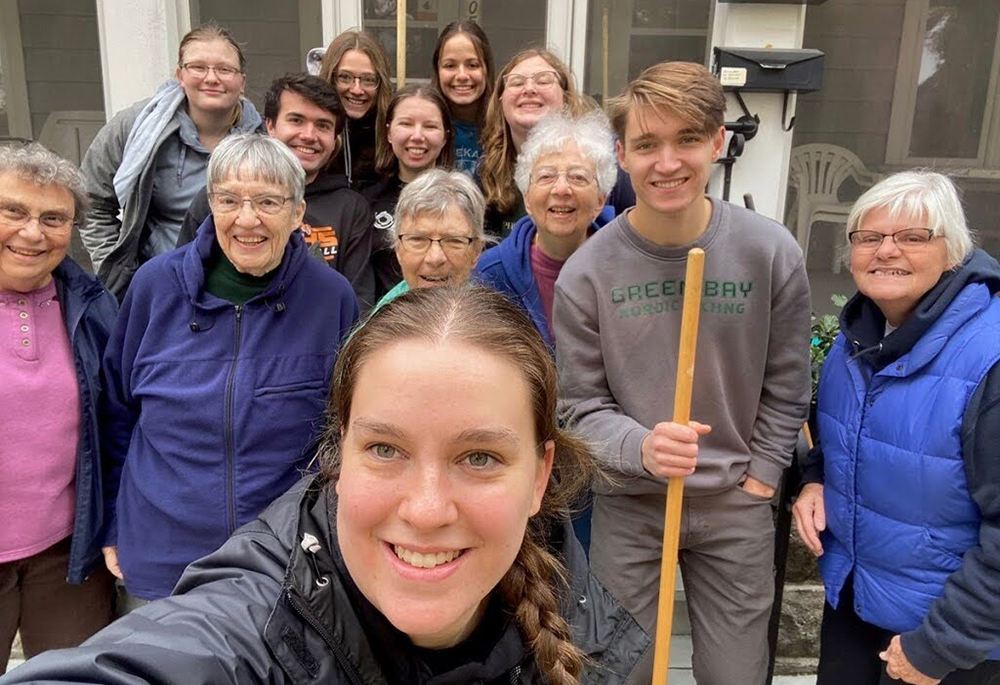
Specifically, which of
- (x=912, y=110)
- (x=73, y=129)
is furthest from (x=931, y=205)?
(x=73, y=129)

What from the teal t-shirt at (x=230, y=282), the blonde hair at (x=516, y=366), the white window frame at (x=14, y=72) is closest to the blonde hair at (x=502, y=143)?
the teal t-shirt at (x=230, y=282)

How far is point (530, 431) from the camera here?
4.09ft

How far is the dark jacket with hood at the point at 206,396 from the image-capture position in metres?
2.13

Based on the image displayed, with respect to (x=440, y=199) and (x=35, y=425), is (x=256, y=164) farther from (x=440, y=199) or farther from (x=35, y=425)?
(x=35, y=425)

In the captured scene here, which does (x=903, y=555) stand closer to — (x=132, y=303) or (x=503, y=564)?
A: (x=503, y=564)

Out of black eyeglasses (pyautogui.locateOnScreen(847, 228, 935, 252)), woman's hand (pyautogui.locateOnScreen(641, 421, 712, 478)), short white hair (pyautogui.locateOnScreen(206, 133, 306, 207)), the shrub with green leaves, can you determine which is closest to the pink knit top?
short white hair (pyautogui.locateOnScreen(206, 133, 306, 207))

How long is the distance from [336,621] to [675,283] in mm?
1375

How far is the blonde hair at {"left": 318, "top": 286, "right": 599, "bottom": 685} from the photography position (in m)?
1.24

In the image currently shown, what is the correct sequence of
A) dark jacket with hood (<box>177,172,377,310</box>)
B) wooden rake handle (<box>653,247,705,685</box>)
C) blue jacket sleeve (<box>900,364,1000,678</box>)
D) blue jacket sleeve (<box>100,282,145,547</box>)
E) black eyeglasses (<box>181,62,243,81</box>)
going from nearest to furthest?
wooden rake handle (<box>653,247,705,685</box>) < blue jacket sleeve (<box>900,364,1000,678</box>) < blue jacket sleeve (<box>100,282,145,547</box>) < dark jacket with hood (<box>177,172,377,310</box>) < black eyeglasses (<box>181,62,243,81</box>)

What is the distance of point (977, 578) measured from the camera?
1.87 meters

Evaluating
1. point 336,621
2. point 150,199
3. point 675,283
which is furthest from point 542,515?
point 150,199

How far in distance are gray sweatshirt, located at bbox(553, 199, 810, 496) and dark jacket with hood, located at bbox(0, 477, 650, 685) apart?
1.00 m

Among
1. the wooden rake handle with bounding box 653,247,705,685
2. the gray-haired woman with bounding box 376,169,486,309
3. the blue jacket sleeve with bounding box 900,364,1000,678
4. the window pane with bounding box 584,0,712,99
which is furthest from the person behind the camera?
the window pane with bounding box 584,0,712,99

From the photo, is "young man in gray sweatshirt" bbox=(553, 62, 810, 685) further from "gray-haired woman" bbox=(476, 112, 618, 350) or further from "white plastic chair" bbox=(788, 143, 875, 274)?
"white plastic chair" bbox=(788, 143, 875, 274)
